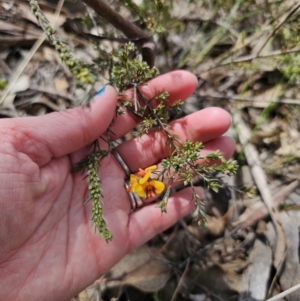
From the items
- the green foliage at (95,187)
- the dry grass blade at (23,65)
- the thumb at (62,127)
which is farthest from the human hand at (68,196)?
the dry grass blade at (23,65)

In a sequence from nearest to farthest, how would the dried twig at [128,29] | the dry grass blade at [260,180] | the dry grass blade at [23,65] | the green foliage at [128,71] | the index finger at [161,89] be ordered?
1. the dried twig at [128,29]
2. the green foliage at [128,71]
3. the index finger at [161,89]
4. the dry grass blade at [260,180]
5. the dry grass blade at [23,65]

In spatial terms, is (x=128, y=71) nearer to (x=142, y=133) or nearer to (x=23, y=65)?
(x=142, y=133)

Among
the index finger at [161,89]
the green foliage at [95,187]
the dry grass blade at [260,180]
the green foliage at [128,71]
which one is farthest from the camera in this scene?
the dry grass blade at [260,180]

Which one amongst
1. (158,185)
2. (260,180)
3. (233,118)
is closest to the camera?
(158,185)

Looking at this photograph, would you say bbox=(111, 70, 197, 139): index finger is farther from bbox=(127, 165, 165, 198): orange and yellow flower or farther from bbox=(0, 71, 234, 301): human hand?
bbox=(127, 165, 165, 198): orange and yellow flower

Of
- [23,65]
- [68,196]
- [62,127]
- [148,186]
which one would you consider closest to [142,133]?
[148,186]

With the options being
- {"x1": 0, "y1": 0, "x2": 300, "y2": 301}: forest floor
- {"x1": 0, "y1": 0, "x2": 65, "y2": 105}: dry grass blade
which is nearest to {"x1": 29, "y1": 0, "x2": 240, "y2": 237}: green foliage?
{"x1": 0, "y1": 0, "x2": 300, "y2": 301}: forest floor

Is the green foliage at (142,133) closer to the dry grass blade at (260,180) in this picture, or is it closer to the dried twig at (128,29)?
the dried twig at (128,29)
